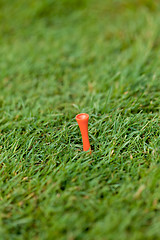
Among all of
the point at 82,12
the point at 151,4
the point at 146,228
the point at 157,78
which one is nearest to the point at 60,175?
the point at 146,228

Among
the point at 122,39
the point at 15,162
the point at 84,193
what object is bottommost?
the point at 84,193

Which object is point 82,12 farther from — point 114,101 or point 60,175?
point 60,175

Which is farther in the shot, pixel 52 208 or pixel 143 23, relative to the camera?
pixel 143 23

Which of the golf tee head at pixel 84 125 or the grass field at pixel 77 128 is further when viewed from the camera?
the golf tee head at pixel 84 125

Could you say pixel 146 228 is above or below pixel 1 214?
below

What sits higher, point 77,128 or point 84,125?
point 84,125

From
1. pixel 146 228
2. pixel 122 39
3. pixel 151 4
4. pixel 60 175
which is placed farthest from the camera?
pixel 151 4

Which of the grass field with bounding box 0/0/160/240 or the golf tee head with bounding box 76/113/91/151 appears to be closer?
the grass field with bounding box 0/0/160/240

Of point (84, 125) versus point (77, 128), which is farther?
point (77, 128)
